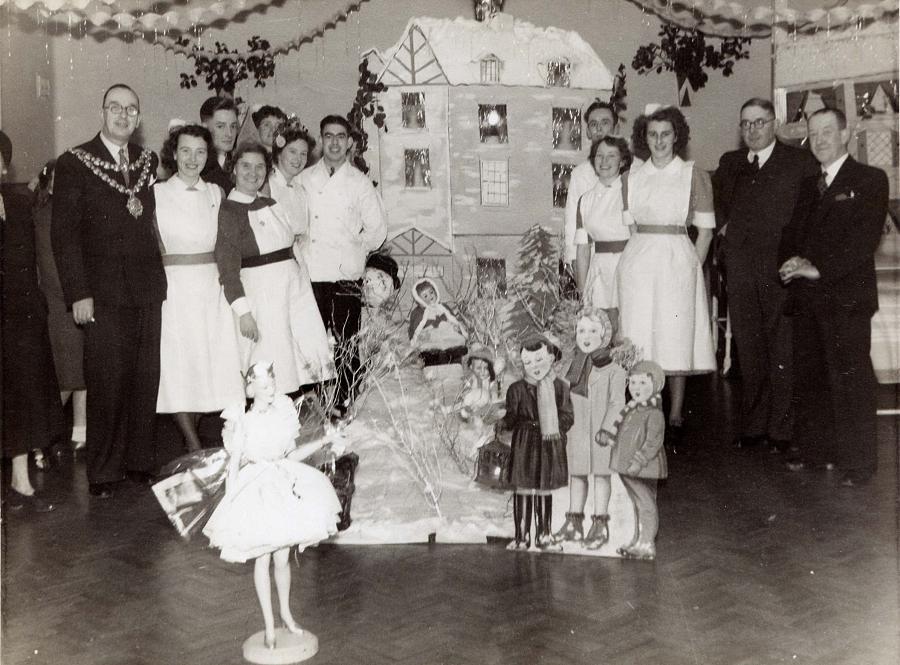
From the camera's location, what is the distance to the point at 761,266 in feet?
18.8

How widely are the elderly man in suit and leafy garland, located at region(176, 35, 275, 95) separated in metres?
3.91

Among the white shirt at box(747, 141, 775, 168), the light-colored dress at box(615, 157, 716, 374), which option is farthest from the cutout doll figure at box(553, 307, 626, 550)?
the white shirt at box(747, 141, 775, 168)

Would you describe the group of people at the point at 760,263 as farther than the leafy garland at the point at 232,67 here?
No

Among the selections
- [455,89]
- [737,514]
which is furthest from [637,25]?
[737,514]

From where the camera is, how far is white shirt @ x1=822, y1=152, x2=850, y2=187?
203 inches

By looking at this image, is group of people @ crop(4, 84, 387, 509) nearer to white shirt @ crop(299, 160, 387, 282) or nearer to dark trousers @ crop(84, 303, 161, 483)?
dark trousers @ crop(84, 303, 161, 483)

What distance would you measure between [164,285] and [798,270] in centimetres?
314

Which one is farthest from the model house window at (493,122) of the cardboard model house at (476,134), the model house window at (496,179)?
the model house window at (496,179)

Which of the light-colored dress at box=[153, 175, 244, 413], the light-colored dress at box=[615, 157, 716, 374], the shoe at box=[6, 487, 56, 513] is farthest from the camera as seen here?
the light-colored dress at box=[615, 157, 716, 374]

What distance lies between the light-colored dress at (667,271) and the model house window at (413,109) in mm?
2253

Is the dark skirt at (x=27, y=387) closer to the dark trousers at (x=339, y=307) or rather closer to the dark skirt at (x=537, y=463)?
the dark trousers at (x=339, y=307)

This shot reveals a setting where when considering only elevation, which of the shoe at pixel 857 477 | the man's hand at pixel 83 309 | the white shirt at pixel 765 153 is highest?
the white shirt at pixel 765 153

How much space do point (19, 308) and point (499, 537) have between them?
265 centimetres

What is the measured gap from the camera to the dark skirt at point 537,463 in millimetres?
4238
